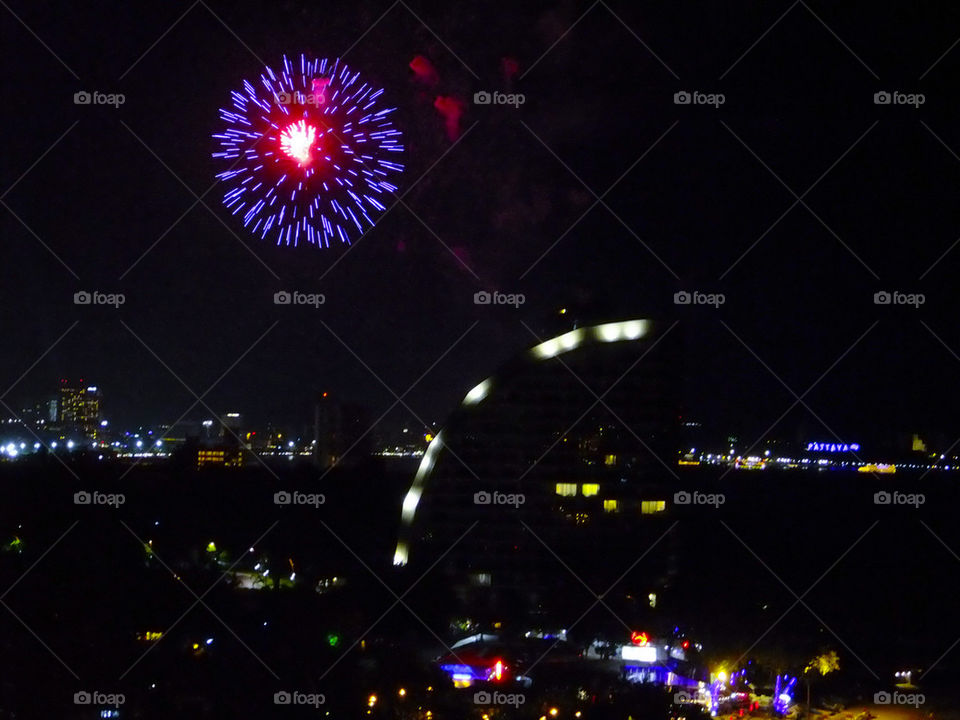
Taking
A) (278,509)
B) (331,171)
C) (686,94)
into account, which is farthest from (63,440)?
(686,94)

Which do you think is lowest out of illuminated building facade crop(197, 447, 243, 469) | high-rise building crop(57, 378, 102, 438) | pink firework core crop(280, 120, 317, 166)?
illuminated building facade crop(197, 447, 243, 469)

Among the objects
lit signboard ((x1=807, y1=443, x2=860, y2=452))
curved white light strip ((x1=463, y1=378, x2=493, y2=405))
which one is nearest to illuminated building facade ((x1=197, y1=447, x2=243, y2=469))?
curved white light strip ((x1=463, y1=378, x2=493, y2=405))

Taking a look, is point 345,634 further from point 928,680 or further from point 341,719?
point 928,680

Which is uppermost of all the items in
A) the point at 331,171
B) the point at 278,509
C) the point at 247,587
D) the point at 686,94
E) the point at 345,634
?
the point at 686,94

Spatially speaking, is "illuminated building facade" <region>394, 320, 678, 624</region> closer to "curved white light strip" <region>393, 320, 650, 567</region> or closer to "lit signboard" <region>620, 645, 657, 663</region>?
"curved white light strip" <region>393, 320, 650, 567</region>

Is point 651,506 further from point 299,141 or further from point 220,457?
point 299,141

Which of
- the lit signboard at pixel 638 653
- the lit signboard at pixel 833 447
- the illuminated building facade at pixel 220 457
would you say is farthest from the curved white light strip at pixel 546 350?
the lit signboard at pixel 638 653

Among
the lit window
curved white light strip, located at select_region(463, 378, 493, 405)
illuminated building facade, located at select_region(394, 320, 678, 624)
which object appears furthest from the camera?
curved white light strip, located at select_region(463, 378, 493, 405)
